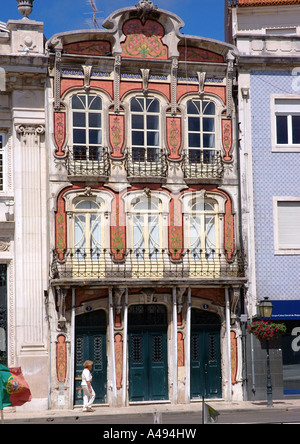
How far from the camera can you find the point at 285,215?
27000mm

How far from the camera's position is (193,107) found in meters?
27.3

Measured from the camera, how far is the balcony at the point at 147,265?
25.3 m

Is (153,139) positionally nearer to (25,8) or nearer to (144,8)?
(144,8)

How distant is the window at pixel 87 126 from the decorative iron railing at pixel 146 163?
1074 millimetres

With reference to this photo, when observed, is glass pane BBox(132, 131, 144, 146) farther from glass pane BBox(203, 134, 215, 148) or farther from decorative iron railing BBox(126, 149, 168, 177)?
glass pane BBox(203, 134, 215, 148)

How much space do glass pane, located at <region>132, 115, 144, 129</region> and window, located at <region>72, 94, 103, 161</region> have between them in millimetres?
1145

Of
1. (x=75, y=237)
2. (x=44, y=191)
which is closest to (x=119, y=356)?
(x=75, y=237)

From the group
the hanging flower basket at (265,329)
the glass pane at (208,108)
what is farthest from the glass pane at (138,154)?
the hanging flower basket at (265,329)

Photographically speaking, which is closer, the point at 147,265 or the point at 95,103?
the point at 147,265

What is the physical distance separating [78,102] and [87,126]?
843 millimetres

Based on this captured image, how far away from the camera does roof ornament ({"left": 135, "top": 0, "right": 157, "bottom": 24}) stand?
87.7 ft

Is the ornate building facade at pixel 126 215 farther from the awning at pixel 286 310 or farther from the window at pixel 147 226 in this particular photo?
the awning at pixel 286 310

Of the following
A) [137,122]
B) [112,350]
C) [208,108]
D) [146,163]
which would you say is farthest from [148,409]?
[208,108]
